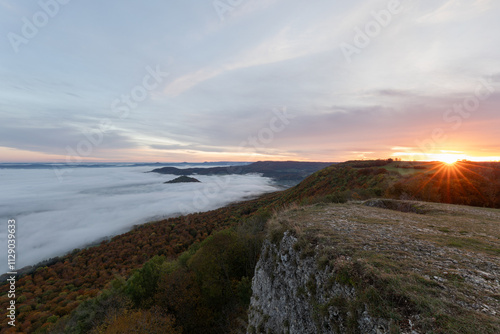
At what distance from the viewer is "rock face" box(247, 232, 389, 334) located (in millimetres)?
5600

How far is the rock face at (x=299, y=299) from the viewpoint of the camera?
5.60m

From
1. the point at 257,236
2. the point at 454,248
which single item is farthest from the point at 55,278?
the point at 454,248

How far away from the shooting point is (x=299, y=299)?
835 centimetres

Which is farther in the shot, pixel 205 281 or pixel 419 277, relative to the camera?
pixel 205 281

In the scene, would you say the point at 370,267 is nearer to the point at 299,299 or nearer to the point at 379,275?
the point at 379,275

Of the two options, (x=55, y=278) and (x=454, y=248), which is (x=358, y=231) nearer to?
(x=454, y=248)

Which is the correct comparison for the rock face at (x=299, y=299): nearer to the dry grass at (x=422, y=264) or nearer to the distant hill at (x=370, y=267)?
the distant hill at (x=370, y=267)

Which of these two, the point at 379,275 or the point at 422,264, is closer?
the point at 379,275

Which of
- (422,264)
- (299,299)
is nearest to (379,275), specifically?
(422,264)

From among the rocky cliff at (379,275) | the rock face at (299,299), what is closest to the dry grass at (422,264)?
the rocky cliff at (379,275)

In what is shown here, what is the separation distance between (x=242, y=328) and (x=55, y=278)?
225 ft

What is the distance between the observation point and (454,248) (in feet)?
22.9

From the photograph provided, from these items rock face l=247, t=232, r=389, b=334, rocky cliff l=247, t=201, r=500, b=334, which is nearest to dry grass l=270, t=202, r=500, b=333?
rocky cliff l=247, t=201, r=500, b=334

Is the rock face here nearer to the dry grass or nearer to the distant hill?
the distant hill
